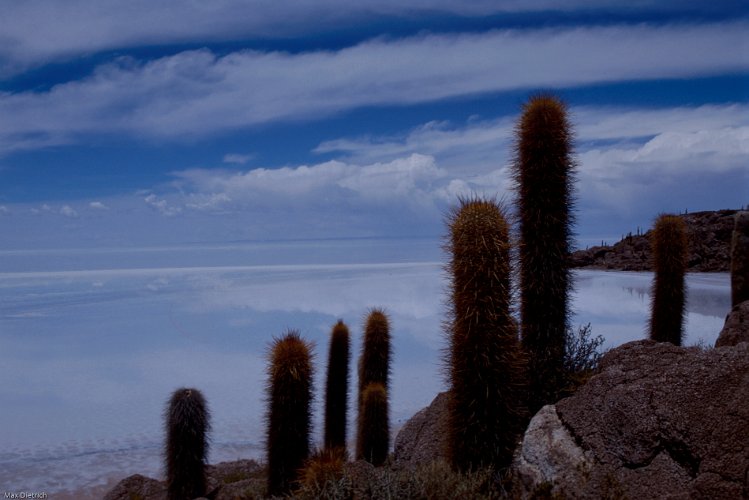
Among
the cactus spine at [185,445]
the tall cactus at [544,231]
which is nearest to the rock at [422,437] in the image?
the tall cactus at [544,231]

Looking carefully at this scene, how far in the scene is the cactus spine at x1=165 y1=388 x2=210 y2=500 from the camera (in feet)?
34.8

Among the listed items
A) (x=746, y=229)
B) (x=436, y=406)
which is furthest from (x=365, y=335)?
(x=746, y=229)

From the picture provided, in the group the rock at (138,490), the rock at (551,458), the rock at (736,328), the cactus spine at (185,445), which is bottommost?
the rock at (138,490)

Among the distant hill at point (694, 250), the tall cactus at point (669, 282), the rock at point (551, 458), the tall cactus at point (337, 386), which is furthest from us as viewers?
the distant hill at point (694, 250)

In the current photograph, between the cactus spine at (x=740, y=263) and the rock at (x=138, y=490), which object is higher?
the cactus spine at (x=740, y=263)

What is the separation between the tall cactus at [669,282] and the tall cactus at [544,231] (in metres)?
5.32

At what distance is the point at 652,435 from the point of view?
5.52 metres

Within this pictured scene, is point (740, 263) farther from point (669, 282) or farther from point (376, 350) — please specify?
point (376, 350)

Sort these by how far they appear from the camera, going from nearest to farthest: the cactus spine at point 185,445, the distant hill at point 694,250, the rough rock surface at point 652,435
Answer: the rough rock surface at point 652,435, the cactus spine at point 185,445, the distant hill at point 694,250

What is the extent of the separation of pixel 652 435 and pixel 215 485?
9.14m

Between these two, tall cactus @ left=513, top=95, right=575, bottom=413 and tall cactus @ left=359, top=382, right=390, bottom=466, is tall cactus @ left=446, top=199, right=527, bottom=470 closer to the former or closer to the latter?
tall cactus @ left=513, top=95, right=575, bottom=413

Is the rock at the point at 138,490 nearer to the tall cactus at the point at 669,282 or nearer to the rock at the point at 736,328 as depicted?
the rock at the point at 736,328

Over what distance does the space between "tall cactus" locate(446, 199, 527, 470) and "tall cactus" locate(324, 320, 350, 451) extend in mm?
6289

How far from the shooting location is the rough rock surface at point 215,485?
35.1ft
